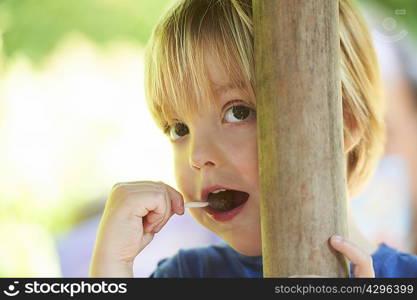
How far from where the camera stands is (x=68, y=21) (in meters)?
1.13

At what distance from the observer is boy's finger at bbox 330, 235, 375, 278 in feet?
1.79

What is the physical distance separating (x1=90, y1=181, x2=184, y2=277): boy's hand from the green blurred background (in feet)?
1.34

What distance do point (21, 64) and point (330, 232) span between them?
2.60 feet

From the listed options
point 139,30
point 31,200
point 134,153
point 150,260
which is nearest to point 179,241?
point 150,260

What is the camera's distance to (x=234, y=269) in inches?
36.4

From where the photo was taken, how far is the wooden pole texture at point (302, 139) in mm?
534

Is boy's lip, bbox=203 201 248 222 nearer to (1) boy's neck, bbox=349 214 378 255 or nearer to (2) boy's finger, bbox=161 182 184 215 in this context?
(2) boy's finger, bbox=161 182 184 215

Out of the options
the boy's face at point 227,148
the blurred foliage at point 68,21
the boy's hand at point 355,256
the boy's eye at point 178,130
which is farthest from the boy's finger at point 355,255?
the blurred foliage at point 68,21

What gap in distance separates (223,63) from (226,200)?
170mm

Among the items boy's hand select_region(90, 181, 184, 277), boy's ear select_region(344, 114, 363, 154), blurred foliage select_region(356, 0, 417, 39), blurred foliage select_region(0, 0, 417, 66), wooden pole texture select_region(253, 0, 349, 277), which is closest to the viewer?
wooden pole texture select_region(253, 0, 349, 277)

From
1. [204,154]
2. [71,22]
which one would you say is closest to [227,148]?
[204,154]

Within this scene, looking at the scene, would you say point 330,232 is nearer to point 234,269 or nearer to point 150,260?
point 234,269

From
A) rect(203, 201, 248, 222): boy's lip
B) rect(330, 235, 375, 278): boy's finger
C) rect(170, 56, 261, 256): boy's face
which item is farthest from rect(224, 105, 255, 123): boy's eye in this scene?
rect(330, 235, 375, 278): boy's finger

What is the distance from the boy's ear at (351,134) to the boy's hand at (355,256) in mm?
219
